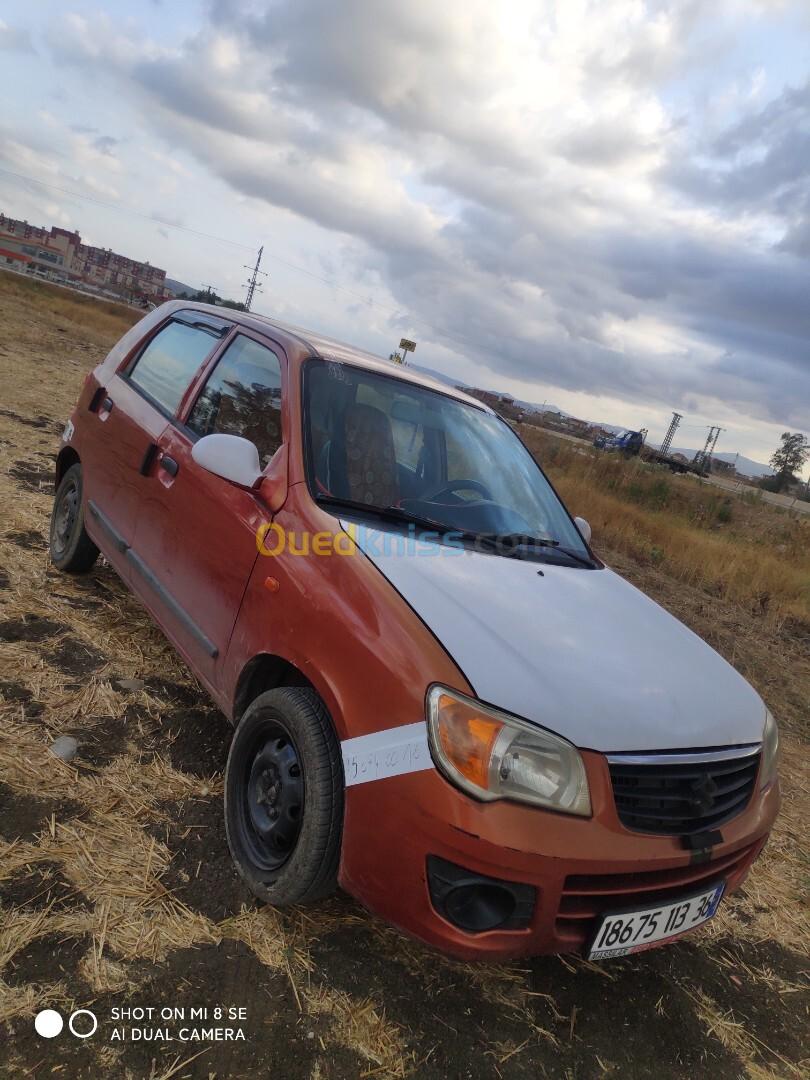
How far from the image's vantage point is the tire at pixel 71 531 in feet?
12.9

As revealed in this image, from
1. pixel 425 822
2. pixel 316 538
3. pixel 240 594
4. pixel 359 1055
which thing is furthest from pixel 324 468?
pixel 359 1055

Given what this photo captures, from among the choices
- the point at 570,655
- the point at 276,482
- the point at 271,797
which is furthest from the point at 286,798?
the point at 276,482

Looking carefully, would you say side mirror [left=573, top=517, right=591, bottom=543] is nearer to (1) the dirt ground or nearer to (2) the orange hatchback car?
(2) the orange hatchback car

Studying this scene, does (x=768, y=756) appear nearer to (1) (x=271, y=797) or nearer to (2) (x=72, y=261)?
(1) (x=271, y=797)

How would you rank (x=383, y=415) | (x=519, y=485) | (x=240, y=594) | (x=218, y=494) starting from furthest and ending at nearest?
(x=519, y=485) < (x=383, y=415) < (x=218, y=494) < (x=240, y=594)

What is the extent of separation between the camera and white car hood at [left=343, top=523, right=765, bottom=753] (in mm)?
1755

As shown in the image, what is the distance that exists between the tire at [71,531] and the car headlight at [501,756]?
292 centimetres

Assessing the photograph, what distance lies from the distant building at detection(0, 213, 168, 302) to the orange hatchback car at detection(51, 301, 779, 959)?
10746cm

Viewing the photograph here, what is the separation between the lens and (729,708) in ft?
7.00

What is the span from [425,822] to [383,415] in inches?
66.6

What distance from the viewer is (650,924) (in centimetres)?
186

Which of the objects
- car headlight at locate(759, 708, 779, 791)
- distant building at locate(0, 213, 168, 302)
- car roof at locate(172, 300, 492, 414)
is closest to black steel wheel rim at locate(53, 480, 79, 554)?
car roof at locate(172, 300, 492, 414)

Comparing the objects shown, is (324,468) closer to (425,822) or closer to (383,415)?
(383,415)

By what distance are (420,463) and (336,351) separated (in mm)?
642
